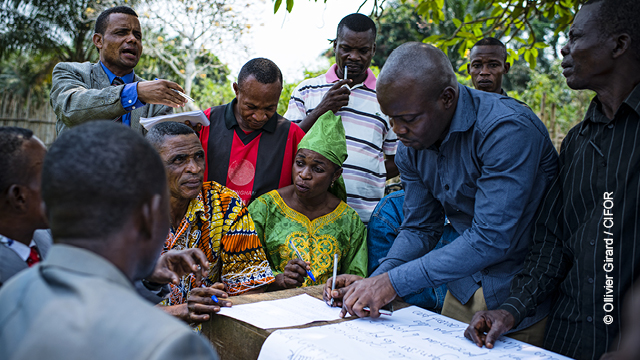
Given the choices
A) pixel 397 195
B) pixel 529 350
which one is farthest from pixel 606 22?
pixel 397 195

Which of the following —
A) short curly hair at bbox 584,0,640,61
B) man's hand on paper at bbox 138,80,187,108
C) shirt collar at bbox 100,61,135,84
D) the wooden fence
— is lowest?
the wooden fence

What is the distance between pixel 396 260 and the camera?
258cm

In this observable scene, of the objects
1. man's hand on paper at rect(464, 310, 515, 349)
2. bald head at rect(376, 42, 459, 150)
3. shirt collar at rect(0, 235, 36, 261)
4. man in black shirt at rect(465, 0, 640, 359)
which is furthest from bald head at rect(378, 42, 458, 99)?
shirt collar at rect(0, 235, 36, 261)

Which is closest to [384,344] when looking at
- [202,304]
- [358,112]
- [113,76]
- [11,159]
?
[202,304]

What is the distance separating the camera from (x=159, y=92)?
3078 mm

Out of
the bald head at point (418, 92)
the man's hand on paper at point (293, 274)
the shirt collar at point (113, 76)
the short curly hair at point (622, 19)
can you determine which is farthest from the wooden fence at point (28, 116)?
the short curly hair at point (622, 19)

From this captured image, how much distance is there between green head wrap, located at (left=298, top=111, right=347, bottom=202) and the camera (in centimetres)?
340

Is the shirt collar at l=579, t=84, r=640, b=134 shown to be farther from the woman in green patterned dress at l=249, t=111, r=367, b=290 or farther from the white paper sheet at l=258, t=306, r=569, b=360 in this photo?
the woman in green patterned dress at l=249, t=111, r=367, b=290

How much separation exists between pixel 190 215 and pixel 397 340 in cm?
150

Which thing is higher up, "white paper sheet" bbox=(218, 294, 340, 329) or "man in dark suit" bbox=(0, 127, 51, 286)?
"man in dark suit" bbox=(0, 127, 51, 286)

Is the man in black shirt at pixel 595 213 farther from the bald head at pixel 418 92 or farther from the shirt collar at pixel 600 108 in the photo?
the bald head at pixel 418 92

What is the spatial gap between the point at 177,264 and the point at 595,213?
1704 mm

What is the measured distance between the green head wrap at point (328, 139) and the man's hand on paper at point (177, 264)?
1.52m

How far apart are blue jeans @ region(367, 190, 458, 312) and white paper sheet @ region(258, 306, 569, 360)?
141 centimetres
